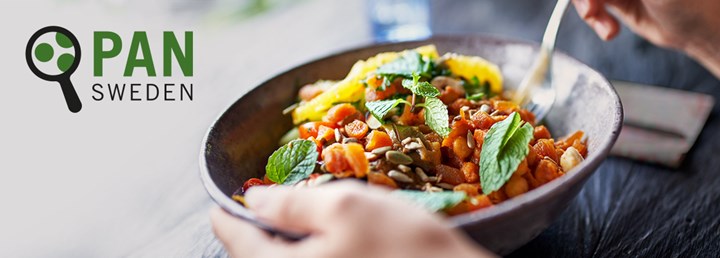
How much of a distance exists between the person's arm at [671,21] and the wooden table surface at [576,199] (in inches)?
8.0

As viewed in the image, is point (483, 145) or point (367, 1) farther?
point (367, 1)

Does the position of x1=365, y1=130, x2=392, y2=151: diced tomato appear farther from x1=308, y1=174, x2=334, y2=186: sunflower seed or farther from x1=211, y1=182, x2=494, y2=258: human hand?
x1=211, y1=182, x2=494, y2=258: human hand

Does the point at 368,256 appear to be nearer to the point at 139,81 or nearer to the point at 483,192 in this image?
the point at 483,192

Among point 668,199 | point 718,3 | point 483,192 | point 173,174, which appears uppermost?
point 718,3

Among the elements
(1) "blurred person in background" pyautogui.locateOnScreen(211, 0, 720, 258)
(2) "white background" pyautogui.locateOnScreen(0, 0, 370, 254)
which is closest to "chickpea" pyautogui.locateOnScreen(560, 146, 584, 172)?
(1) "blurred person in background" pyautogui.locateOnScreen(211, 0, 720, 258)

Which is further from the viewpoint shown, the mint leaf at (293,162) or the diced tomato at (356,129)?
the diced tomato at (356,129)

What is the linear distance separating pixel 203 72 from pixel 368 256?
66.8 inches

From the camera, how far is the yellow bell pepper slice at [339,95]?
1.55m

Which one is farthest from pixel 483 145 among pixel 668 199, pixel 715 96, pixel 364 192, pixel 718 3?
pixel 715 96

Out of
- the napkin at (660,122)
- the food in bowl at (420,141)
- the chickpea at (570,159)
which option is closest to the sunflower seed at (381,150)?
the food in bowl at (420,141)

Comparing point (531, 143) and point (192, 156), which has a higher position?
point (531, 143)

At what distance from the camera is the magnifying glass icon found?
2.22 metres

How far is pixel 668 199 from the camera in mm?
1650

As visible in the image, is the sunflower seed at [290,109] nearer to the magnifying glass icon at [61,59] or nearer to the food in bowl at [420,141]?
the food in bowl at [420,141]
